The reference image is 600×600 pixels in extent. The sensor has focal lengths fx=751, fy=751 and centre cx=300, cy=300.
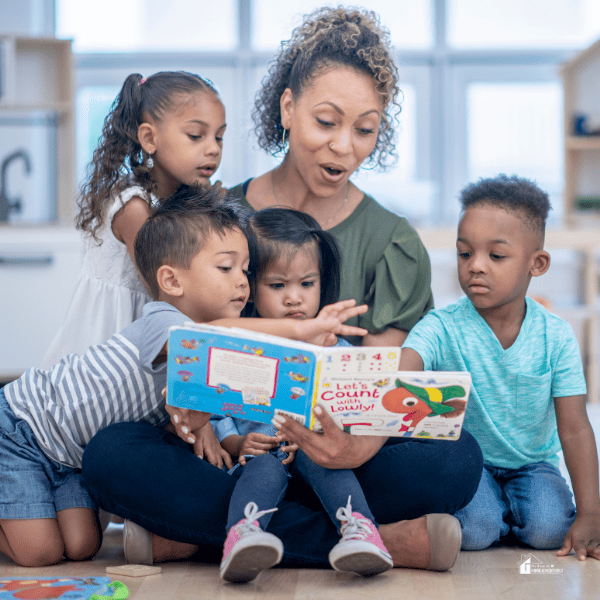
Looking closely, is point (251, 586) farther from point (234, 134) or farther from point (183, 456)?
point (234, 134)

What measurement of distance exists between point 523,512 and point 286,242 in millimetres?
705

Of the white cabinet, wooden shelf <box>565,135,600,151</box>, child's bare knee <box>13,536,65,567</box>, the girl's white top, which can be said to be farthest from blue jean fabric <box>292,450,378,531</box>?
wooden shelf <box>565,135,600,151</box>

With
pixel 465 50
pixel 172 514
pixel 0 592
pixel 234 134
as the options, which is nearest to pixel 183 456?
pixel 172 514

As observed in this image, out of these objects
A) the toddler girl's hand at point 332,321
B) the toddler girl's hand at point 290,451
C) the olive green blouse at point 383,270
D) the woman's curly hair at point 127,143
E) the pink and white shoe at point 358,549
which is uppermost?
Result: the woman's curly hair at point 127,143

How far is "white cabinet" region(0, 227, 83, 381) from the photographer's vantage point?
3508mm

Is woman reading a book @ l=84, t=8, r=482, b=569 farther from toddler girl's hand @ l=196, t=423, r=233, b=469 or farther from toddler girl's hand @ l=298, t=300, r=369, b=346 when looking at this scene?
toddler girl's hand @ l=298, t=300, r=369, b=346

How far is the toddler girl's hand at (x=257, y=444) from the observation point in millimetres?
1346

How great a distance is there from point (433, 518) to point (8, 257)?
9.14ft

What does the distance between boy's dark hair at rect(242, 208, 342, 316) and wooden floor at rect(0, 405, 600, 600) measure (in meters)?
0.55

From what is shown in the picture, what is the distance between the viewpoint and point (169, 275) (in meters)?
1.42

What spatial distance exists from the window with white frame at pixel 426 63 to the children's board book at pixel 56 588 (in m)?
3.52

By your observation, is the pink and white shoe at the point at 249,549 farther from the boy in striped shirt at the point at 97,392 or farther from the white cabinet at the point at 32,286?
the white cabinet at the point at 32,286

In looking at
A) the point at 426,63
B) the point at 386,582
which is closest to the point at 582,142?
the point at 426,63

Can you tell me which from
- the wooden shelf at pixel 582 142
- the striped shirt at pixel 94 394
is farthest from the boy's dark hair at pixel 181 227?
the wooden shelf at pixel 582 142
